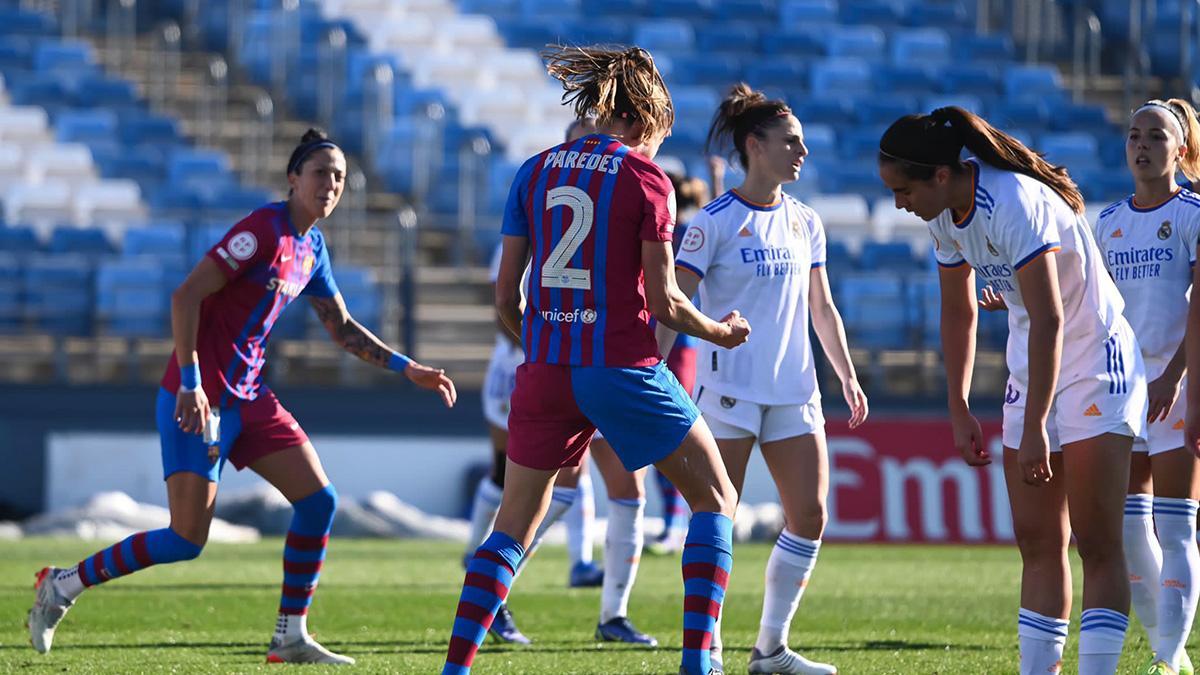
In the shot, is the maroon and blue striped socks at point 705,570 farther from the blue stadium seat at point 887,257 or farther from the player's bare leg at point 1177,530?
the blue stadium seat at point 887,257

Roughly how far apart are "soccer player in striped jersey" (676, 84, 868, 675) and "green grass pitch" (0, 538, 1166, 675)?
0.49 metres

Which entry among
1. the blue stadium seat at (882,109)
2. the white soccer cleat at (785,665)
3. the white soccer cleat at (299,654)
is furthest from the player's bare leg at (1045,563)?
the blue stadium seat at (882,109)

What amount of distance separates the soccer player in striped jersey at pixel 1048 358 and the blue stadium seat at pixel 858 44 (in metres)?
17.9

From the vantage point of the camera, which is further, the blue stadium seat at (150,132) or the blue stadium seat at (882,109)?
the blue stadium seat at (882,109)

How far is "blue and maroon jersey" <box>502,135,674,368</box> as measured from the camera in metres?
5.08

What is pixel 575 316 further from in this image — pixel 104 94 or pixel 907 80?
pixel 907 80

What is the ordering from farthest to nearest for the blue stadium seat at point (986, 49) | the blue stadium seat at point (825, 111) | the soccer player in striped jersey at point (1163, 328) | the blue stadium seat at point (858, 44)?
1. the blue stadium seat at point (986, 49)
2. the blue stadium seat at point (858, 44)
3. the blue stadium seat at point (825, 111)
4. the soccer player in striped jersey at point (1163, 328)

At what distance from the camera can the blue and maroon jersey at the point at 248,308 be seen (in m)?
6.66

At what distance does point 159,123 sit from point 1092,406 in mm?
15940

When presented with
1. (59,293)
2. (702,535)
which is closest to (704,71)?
(59,293)

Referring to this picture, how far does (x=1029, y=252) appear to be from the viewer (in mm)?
4879

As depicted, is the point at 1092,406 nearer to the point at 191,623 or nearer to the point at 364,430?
the point at 191,623

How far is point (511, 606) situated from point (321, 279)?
2817 millimetres

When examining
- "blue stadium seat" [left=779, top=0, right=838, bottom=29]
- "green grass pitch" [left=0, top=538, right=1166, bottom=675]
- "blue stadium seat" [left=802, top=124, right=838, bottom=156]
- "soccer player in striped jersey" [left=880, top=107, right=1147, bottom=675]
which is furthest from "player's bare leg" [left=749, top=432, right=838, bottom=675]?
"blue stadium seat" [left=779, top=0, right=838, bottom=29]
